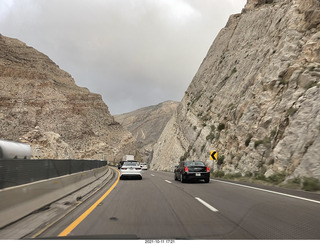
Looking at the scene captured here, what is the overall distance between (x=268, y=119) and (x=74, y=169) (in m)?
19.7

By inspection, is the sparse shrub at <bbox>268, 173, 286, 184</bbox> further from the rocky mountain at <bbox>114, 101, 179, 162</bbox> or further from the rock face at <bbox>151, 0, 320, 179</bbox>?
the rocky mountain at <bbox>114, 101, 179, 162</bbox>

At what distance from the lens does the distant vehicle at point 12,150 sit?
2329 centimetres

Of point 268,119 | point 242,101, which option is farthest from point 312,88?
point 242,101

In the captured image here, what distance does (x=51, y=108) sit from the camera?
270 ft

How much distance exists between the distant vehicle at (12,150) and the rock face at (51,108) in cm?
3509

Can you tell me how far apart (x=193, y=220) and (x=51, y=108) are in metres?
82.0

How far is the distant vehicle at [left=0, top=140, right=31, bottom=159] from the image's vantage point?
76.4 feet

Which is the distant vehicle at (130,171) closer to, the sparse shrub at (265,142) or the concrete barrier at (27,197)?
the concrete barrier at (27,197)

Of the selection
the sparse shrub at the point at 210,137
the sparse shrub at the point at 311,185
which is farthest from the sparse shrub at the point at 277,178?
the sparse shrub at the point at 210,137

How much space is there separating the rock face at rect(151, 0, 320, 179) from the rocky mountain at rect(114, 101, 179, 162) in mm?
82750

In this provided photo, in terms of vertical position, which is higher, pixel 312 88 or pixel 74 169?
pixel 312 88

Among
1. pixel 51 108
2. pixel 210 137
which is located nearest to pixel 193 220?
pixel 210 137

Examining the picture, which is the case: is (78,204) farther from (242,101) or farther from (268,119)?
(242,101)

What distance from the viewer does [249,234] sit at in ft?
18.0
